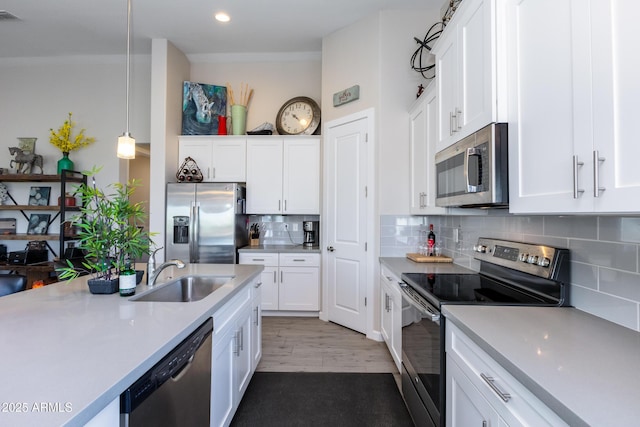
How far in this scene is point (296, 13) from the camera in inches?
132

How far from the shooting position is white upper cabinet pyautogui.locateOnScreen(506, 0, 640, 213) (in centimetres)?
83

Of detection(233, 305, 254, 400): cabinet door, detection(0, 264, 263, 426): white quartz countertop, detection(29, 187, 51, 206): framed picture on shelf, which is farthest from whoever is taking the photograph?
Answer: detection(29, 187, 51, 206): framed picture on shelf

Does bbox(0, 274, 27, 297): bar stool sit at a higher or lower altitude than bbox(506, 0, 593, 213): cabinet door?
lower

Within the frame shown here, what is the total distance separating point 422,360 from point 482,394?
2.07ft

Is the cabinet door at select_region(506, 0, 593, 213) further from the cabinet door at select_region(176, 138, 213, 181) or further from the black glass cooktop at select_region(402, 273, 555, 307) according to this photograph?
the cabinet door at select_region(176, 138, 213, 181)

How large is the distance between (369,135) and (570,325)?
246 cm

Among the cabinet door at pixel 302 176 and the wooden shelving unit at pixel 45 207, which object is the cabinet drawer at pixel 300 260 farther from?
the wooden shelving unit at pixel 45 207

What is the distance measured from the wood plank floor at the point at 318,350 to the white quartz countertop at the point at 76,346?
4.39ft

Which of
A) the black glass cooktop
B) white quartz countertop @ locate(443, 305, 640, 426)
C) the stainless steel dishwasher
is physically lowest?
the stainless steel dishwasher

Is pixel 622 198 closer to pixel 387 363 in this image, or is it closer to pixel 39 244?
pixel 387 363

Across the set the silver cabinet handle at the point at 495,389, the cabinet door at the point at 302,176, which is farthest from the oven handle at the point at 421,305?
the cabinet door at the point at 302,176

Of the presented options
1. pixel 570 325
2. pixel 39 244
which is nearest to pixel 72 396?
pixel 570 325

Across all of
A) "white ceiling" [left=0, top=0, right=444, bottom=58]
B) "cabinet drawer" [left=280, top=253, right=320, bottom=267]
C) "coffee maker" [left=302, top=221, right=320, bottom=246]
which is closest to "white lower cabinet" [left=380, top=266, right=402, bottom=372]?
"cabinet drawer" [left=280, top=253, right=320, bottom=267]

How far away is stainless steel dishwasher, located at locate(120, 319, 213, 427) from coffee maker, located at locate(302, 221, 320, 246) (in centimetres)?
277
